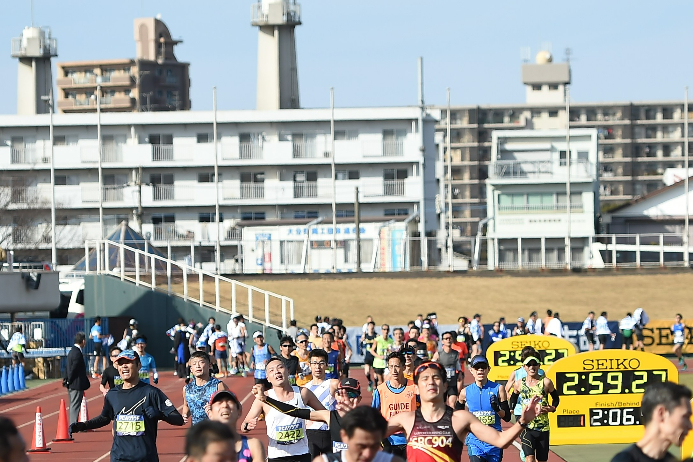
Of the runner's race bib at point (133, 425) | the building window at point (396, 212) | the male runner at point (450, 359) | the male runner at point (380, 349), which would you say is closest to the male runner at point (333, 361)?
the male runner at point (380, 349)

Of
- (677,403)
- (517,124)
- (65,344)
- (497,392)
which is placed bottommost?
(65,344)

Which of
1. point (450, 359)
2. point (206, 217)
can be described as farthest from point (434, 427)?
point (206, 217)

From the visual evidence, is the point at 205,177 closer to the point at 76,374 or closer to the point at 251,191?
the point at 251,191

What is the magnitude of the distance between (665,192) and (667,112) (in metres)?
43.5

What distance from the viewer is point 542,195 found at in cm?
6594

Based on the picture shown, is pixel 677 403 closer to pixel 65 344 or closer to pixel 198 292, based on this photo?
pixel 65 344

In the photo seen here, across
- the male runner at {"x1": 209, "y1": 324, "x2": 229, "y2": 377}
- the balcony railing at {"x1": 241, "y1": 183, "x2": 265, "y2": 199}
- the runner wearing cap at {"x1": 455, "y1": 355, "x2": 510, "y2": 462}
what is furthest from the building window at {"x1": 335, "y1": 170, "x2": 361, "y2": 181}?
the runner wearing cap at {"x1": 455, "y1": 355, "x2": 510, "y2": 462}

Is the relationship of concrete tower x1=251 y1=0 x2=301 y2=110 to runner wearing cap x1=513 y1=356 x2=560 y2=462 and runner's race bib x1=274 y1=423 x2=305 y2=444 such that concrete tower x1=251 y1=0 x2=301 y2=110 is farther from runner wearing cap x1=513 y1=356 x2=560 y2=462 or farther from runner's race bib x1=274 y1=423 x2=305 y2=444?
runner's race bib x1=274 y1=423 x2=305 y2=444

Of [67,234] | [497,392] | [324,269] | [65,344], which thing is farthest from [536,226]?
[497,392]

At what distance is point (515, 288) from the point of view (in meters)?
49.6

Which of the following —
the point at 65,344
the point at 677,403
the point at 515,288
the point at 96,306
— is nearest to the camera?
the point at 677,403

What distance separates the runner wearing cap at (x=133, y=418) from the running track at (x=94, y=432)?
39 centimetres

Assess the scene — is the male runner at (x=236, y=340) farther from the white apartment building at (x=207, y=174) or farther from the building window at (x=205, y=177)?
the building window at (x=205, y=177)

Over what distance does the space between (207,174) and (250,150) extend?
10.1ft
